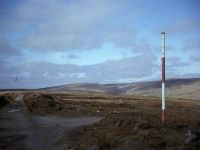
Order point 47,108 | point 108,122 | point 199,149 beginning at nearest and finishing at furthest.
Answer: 1. point 199,149
2. point 108,122
3. point 47,108

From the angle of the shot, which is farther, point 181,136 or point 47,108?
point 47,108

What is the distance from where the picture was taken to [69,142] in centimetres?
1446

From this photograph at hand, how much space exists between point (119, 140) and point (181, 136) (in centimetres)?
216

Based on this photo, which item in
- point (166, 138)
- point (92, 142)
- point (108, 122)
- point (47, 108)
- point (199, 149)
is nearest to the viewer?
point (199, 149)

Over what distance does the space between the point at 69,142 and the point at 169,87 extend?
112 m

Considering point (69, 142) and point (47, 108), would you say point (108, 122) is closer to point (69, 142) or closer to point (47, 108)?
point (69, 142)

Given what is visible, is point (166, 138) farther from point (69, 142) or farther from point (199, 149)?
point (69, 142)

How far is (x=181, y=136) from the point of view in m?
12.1

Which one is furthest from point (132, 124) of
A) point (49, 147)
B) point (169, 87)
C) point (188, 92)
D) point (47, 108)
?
point (169, 87)

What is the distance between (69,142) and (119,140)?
302 centimetres

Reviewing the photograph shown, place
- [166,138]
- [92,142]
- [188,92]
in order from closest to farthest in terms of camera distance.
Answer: [166,138] < [92,142] < [188,92]

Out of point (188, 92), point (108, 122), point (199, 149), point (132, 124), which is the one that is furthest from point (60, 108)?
point (188, 92)

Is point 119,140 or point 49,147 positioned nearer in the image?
point 119,140

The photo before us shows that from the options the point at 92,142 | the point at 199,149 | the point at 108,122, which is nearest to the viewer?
the point at 199,149
